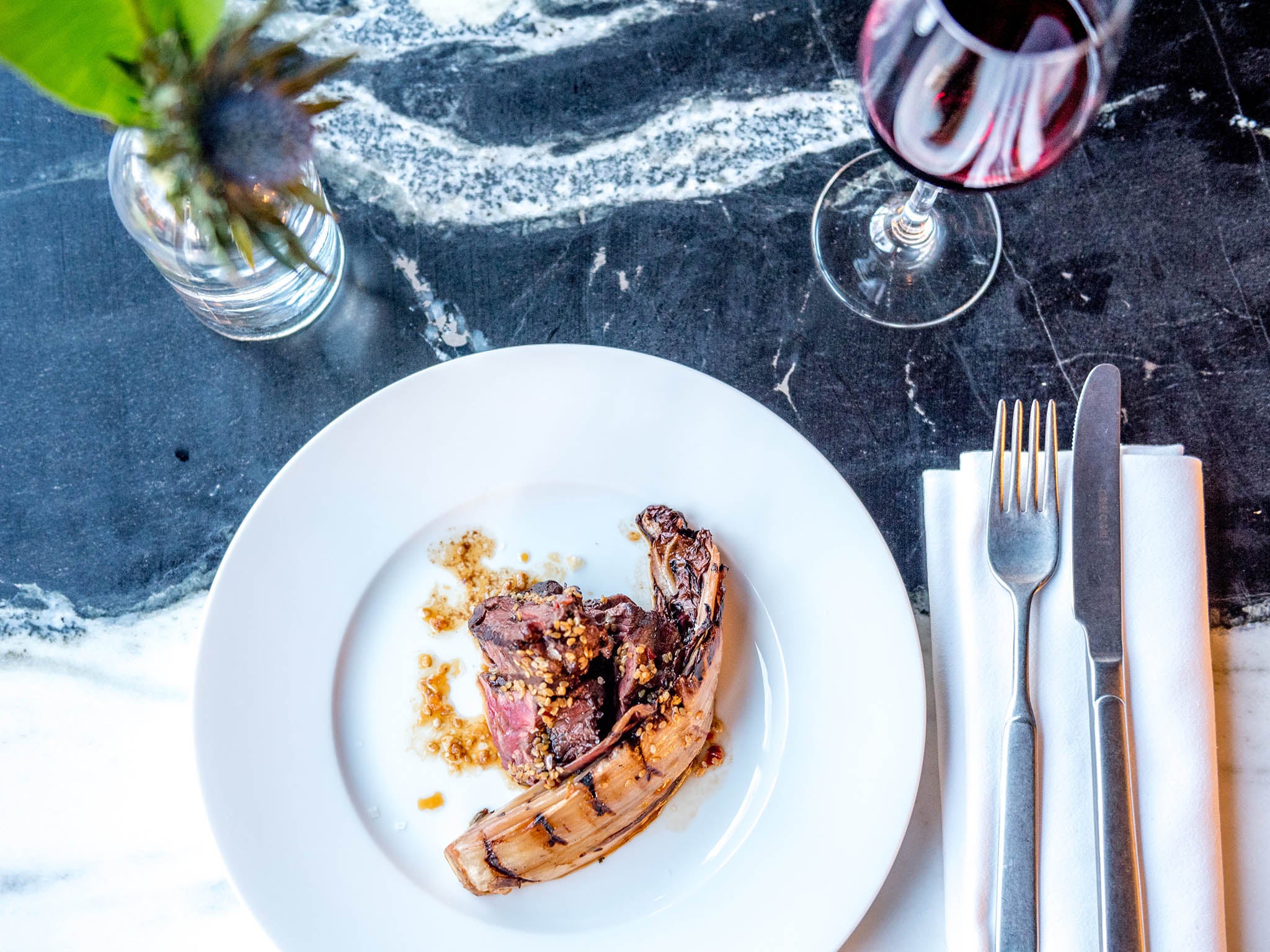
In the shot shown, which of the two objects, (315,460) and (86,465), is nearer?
(315,460)

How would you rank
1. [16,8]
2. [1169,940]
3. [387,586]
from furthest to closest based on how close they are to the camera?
[387,586], [1169,940], [16,8]

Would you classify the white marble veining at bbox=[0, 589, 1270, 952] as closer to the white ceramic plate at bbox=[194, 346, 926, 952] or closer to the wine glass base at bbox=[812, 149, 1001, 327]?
the white ceramic plate at bbox=[194, 346, 926, 952]

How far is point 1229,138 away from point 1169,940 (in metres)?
1.03

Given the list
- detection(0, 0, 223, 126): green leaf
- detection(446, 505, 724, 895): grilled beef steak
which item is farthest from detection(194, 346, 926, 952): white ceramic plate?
detection(0, 0, 223, 126): green leaf

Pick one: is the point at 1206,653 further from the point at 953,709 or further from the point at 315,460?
the point at 315,460

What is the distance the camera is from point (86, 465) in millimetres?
1287

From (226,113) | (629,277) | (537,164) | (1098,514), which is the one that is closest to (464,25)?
(537,164)

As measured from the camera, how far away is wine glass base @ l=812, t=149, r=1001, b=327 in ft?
4.27

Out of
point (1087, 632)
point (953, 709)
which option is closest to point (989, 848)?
point (953, 709)

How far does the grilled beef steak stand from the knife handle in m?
0.45

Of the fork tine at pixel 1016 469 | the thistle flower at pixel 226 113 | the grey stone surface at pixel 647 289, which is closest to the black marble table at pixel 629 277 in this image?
the grey stone surface at pixel 647 289

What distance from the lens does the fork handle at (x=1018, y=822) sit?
3.59ft

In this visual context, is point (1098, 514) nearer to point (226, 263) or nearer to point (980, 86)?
point (980, 86)

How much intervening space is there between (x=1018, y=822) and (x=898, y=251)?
737 mm
